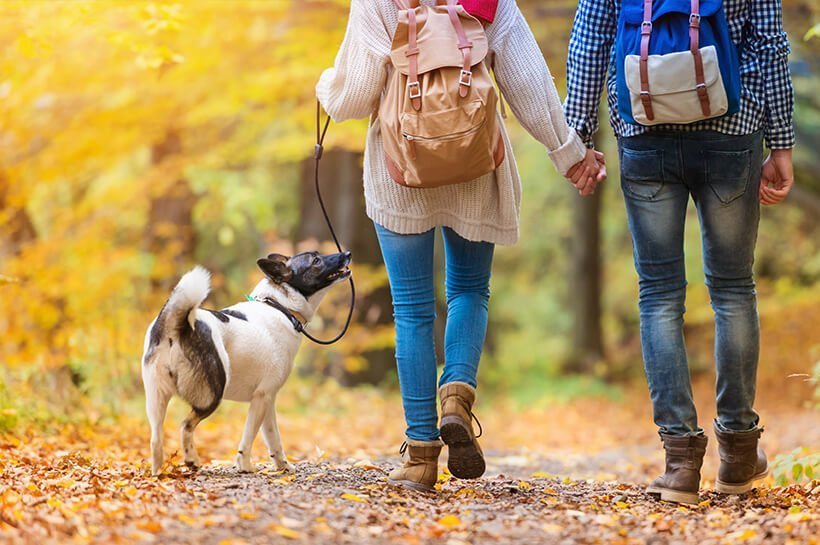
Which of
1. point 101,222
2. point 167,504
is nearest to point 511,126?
point 101,222

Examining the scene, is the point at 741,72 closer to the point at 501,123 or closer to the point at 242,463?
the point at 501,123

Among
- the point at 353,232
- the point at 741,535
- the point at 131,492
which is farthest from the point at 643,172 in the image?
the point at 353,232

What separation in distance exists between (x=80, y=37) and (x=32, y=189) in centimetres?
163

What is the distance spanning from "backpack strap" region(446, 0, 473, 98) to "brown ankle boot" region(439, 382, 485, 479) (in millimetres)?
1227

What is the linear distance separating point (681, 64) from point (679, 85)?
0.26 feet

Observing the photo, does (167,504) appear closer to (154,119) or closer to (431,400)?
(431,400)

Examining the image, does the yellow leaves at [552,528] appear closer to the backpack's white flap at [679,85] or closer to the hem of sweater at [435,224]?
the hem of sweater at [435,224]

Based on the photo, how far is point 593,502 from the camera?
3953 millimetres

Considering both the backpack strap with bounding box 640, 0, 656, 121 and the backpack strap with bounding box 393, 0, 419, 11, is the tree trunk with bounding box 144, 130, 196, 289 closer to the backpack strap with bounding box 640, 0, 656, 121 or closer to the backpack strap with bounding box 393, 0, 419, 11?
the backpack strap with bounding box 393, 0, 419, 11

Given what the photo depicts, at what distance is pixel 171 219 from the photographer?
39.1 ft

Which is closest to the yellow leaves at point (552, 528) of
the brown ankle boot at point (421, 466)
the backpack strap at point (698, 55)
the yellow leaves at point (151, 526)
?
the brown ankle boot at point (421, 466)

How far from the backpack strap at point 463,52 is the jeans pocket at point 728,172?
102 cm

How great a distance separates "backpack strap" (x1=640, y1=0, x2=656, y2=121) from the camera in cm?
364

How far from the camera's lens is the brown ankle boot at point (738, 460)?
13.3ft
